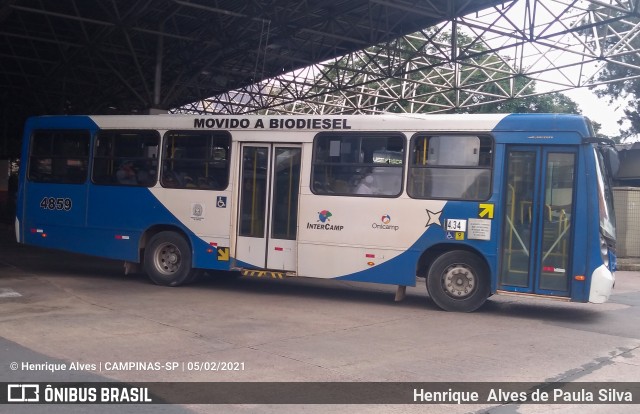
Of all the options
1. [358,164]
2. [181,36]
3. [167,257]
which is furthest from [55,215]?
[181,36]

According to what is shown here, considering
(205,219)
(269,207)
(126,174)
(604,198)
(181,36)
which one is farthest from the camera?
(181,36)

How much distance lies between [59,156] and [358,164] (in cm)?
670

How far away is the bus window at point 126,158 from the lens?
13695 mm


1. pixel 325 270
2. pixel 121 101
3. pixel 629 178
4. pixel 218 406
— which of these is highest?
pixel 121 101

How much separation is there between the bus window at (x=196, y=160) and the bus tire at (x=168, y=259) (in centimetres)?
106

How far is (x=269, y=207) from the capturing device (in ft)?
41.7

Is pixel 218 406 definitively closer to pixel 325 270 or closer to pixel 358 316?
pixel 358 316

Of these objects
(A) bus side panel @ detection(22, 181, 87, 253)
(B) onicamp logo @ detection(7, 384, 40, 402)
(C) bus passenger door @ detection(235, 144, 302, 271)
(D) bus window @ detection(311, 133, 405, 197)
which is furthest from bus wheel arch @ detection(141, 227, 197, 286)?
(B) onicamp logo @ detection(7, 384, 40, 402)

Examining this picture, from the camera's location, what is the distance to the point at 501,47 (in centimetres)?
1995

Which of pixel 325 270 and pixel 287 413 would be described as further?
pixel 325 270

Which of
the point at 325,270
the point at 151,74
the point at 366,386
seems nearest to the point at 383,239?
the point at 325,270

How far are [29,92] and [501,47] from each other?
2344cm

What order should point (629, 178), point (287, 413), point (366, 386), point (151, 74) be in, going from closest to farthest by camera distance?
point (287, 413) → point (366, 386) → point (629, 178) → point (151, 74)

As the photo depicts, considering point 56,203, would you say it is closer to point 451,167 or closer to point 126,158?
point 126,158
